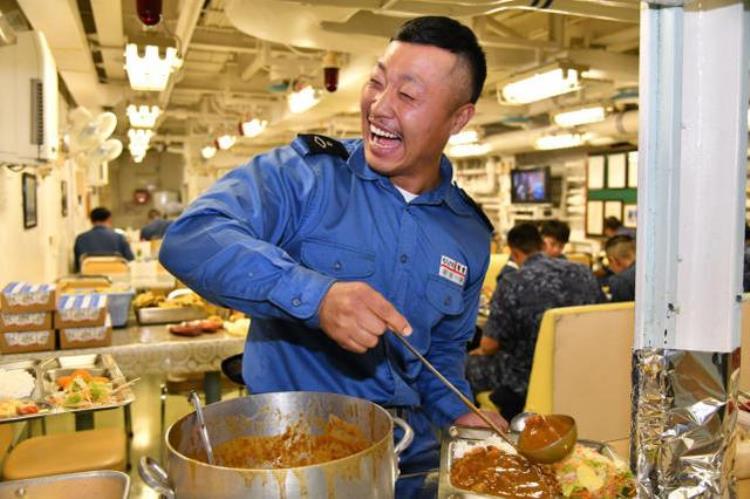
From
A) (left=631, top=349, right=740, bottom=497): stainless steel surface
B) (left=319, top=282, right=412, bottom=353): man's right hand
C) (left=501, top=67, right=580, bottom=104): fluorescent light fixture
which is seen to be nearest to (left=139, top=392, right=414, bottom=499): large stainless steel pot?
(left=319, top=282, right=412, bottom=353): man's right hand

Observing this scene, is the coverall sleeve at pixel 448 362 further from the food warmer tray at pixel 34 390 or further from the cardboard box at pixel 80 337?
the cardboard box at pixel 80 337

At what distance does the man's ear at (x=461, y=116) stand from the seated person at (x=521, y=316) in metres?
2.02

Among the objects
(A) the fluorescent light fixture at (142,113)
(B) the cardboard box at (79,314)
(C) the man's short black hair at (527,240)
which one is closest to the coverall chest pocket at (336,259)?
(B) the cardboard box at (79,314)

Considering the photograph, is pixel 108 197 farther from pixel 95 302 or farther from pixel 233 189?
pixel 233 189

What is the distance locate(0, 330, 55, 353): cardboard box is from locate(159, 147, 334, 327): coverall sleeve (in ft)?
7.95

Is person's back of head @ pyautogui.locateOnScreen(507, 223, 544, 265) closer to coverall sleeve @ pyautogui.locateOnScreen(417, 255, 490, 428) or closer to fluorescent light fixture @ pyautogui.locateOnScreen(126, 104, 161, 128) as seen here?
coverall sleeve @ pyautogui.locateOnScreen(417, 255, 490, 428)

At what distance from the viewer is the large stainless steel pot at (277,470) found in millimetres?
789

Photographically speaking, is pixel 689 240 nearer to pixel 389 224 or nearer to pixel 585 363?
pixel 389 224

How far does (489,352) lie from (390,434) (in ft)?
9.94

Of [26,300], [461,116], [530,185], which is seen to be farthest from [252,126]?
[461,116]

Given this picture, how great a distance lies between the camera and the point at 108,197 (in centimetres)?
1728

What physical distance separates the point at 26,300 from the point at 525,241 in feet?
9.82

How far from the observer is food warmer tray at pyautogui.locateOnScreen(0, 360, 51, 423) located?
8.01 feet

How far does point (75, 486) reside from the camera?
1.23m
